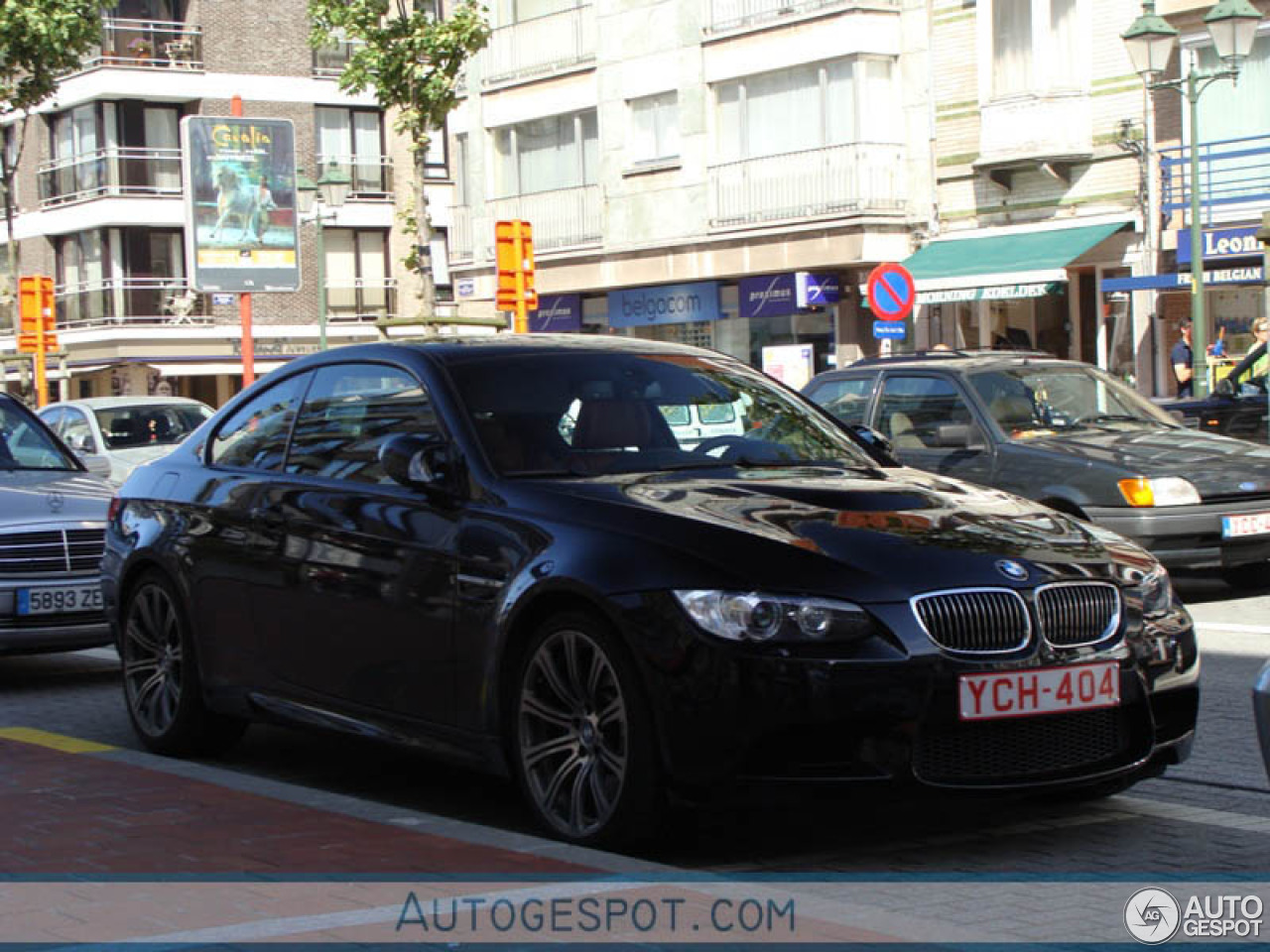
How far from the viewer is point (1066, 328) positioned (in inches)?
1307

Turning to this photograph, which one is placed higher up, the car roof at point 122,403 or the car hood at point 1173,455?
the car roof at point 122,403

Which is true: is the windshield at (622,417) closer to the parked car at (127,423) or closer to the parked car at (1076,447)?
the parked car at (1076,447)

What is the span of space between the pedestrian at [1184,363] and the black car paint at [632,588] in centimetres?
1957

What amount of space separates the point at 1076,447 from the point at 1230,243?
17420mm

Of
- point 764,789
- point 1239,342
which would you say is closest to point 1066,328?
point 1239,342

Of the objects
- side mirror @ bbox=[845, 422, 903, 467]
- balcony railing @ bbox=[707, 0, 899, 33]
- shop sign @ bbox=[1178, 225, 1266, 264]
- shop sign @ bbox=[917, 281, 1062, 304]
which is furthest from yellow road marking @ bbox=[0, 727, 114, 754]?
balcony railing @ bbox=[707, 0, 899, 33]

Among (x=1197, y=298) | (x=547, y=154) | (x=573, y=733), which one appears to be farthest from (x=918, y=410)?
(x=547, y=154)

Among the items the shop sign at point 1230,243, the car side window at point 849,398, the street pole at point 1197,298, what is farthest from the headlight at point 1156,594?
the shop sign at point 1230,243

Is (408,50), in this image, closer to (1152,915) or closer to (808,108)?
(808,108)

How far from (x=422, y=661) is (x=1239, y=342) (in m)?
25.2

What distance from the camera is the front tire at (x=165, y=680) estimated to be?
788 centimetres

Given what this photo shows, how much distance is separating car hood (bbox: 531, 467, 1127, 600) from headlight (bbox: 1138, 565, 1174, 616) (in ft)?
0.33

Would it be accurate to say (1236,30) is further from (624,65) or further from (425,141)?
(624,65)

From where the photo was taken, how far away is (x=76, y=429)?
23609 millimetres
